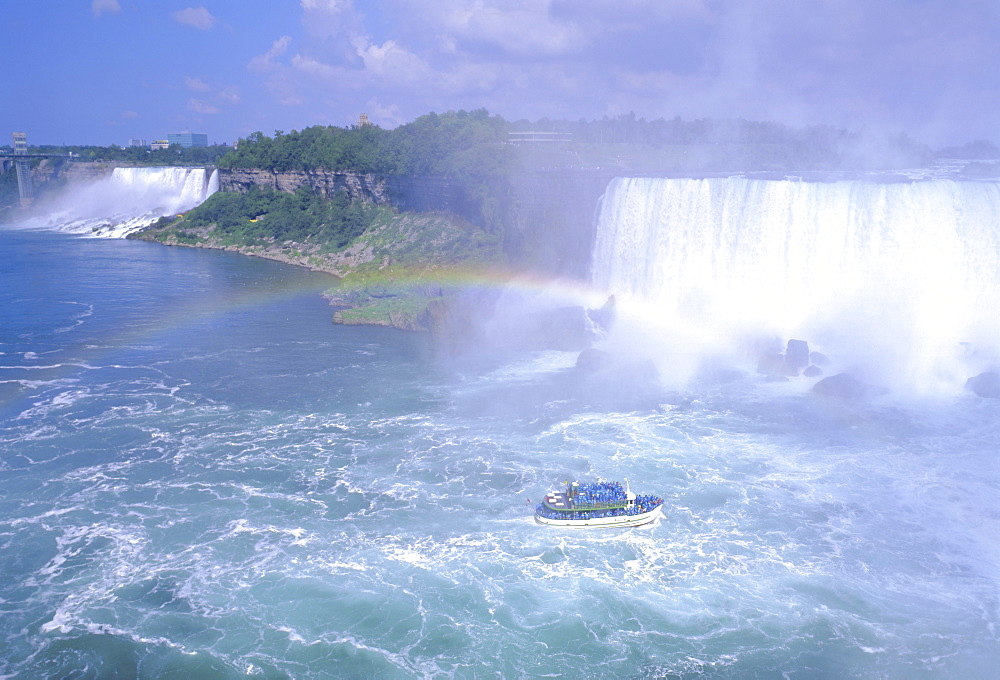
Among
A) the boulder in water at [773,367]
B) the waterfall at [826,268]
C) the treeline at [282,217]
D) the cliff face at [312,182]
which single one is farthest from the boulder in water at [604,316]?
the cliff face at [312,182]

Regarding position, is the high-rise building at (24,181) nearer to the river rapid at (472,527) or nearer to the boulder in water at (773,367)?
the river rapid at (472,527)

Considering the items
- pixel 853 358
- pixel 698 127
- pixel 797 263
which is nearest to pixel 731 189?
pixel 797 263

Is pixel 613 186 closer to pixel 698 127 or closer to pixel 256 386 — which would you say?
pixel 256 386

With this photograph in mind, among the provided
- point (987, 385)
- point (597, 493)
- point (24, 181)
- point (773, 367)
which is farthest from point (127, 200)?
point (987, 385)

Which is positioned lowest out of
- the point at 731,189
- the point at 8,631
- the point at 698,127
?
the point at 8,631

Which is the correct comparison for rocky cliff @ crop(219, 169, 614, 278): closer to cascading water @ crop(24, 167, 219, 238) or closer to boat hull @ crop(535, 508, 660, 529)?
boat hull @ crop(535, 508, 660, 529)
